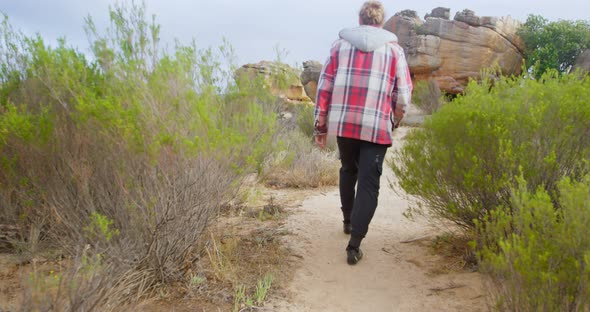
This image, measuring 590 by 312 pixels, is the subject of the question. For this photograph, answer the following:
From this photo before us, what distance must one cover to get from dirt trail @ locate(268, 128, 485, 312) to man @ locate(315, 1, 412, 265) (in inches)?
11.1

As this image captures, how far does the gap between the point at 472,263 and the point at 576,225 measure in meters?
1.44

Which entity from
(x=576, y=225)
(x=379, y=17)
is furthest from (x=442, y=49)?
(x=576, y=225)

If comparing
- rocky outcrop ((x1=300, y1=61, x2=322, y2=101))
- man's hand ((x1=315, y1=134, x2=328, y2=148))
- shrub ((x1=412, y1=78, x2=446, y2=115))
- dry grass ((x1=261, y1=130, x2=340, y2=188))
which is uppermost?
man's hand ((x1=315, y1=134, x2=328, y2=148))

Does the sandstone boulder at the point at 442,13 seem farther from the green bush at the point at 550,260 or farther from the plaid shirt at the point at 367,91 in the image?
the green bush at the point at 550,260

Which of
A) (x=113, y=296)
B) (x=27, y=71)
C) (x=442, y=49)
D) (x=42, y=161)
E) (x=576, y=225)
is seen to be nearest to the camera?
(x=576, y=225)

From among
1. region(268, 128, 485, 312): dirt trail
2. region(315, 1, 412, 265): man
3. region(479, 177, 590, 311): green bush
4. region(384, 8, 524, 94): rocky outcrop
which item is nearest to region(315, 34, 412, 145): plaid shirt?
region(315, 1, 412, 265): man

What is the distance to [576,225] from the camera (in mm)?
1696

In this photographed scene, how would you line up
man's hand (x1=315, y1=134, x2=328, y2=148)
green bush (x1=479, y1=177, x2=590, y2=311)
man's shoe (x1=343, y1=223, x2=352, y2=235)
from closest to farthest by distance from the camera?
green bush (x1=479, y1=177, x2=590, y2=311) → man's hand (x1=315, y1=134, x2=328, y2=148) → man's shoe (x1=343, y1=223, x2=352, y2=235)

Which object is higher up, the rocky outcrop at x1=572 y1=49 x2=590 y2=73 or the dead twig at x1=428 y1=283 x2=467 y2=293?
the rocky outcrop at x1=572 y1=49 x2=590 y2=73

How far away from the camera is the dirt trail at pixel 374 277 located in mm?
2725

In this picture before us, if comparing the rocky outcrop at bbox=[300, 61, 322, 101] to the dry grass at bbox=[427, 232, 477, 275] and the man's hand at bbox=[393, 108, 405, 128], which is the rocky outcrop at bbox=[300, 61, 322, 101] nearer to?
the dry grass at bbox=[427, 232, 477, 275]

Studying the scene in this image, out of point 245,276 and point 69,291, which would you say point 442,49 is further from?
point 69,291

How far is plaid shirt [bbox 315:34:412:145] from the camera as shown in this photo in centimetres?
296

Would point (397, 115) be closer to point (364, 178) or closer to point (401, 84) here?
point (401, 84)
